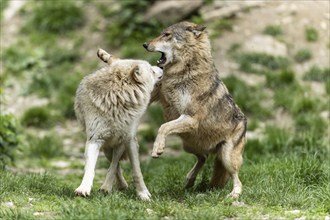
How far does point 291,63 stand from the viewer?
12781 mm

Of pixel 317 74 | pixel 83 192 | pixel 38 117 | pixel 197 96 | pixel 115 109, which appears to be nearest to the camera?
pixel 83 192

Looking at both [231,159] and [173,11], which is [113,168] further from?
[173,11]

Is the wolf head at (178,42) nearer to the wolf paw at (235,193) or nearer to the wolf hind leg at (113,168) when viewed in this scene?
the wolf hind leg at (113,168)

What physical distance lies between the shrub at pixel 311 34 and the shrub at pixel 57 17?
17.9 ft

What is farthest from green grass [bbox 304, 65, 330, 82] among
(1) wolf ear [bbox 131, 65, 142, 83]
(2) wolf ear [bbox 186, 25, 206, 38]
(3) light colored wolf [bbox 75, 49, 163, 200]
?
(1) wolf ear [bbox 131, 65, 142, 83]

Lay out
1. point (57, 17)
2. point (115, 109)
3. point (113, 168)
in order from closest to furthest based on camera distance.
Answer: point (115, 109), point (113, 168), point (57, 17)

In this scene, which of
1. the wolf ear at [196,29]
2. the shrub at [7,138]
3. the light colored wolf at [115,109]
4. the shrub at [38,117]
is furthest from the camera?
the shrub at [38,117]

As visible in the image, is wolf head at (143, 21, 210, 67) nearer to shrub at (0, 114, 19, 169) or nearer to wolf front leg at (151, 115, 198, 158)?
wolf front leg at (151, 115, 198, 158)

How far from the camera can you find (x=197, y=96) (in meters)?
7.10

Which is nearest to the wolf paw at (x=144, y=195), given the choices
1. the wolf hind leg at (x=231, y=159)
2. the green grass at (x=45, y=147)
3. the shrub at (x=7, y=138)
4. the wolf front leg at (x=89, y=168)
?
the wolf front leg at (x=89, y=168)

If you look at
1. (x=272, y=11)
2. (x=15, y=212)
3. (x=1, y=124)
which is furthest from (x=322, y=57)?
(x=15, y=212)

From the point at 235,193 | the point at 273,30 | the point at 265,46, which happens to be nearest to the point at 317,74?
the point at 265,46

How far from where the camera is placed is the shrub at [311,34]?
13062 millimetres

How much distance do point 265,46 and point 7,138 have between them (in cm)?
617
